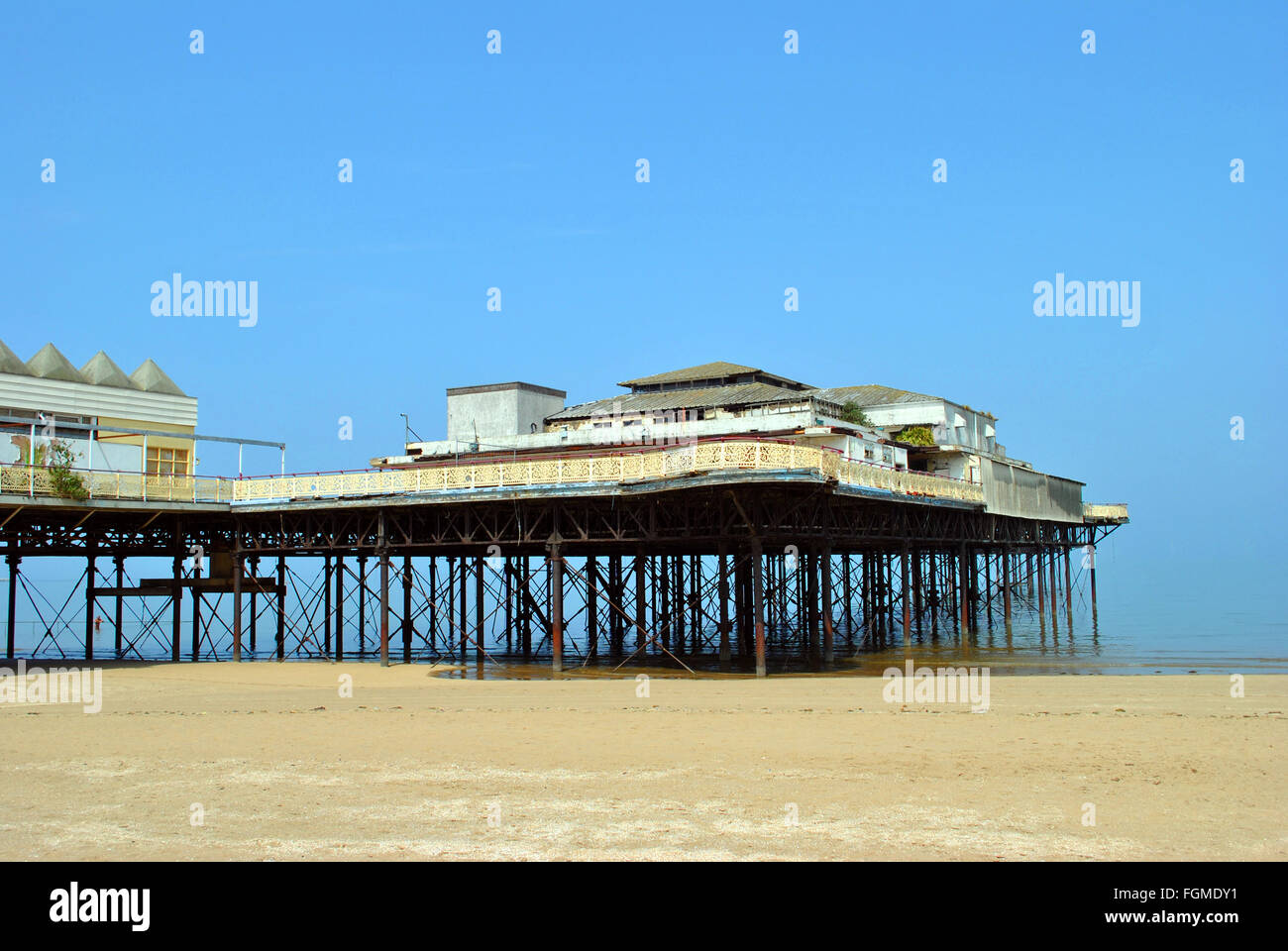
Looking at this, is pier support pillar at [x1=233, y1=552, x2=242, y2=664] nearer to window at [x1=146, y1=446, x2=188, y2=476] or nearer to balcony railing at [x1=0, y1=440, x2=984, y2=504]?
balcony railing at [x1=0, y1=440, x2=984, y2=504]

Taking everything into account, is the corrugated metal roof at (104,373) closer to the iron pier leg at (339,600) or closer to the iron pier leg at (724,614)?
the iron pier leg at (339,600)

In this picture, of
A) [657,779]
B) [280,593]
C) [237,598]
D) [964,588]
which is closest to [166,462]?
[237,598]

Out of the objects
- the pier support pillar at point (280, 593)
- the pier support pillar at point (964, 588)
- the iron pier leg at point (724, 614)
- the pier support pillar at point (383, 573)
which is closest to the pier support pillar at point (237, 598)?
the pier support pillar at point (280, 593)

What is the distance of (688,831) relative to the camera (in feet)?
37.1

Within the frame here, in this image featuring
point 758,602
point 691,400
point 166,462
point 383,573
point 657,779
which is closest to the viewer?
point 657,779

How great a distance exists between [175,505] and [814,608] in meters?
20.5

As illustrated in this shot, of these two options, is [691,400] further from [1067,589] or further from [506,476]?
[1067,589]

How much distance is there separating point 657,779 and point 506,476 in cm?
1890

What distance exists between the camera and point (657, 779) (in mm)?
14320

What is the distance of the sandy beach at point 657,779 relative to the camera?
1084cm

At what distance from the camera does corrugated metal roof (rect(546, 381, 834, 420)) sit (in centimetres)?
4369

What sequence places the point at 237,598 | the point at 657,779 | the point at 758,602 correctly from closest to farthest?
the point at 657,779, the point at 758,602, the point at 237,598

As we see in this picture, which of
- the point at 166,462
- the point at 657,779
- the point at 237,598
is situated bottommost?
the point at 657,779
